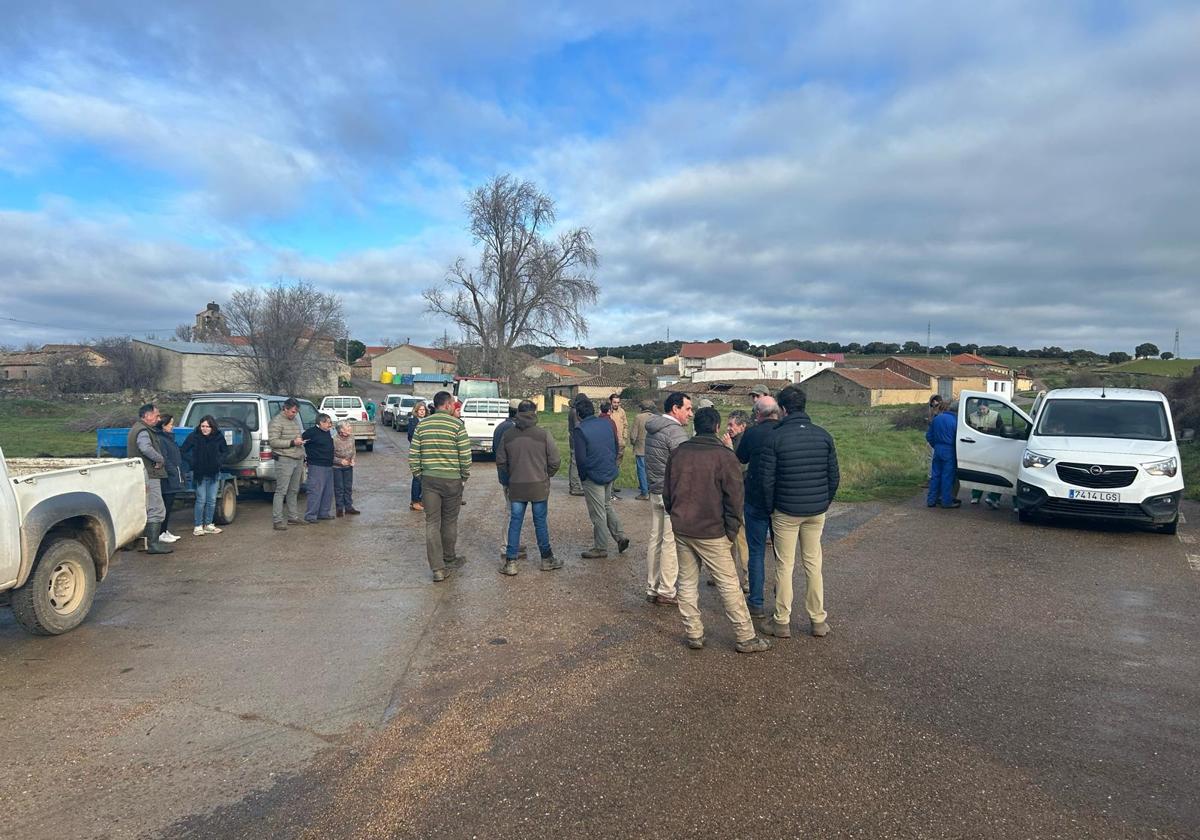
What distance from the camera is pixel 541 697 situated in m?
4.73

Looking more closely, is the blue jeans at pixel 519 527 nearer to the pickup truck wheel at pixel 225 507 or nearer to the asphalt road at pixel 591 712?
the asphalt road at pixel 591 712

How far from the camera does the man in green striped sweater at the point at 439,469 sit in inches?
304

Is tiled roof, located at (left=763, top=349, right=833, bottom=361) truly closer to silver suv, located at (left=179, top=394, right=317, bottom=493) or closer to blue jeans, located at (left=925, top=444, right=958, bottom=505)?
blue jeans, located at (left=925, top=444, right=958, bottom=505)

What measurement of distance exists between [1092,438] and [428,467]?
29.2 ft

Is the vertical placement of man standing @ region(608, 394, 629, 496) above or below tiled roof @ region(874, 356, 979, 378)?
below

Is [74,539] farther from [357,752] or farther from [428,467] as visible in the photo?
[357,752]

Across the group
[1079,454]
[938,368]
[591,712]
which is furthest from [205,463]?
[938,368]

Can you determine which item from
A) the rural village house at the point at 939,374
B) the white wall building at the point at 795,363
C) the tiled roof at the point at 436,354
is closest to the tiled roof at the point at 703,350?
the white wall building at the point at 795,363

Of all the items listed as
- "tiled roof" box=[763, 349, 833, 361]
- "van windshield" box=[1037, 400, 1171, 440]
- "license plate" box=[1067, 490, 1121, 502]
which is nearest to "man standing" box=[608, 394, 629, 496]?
"license plate" box=[1067, 490, 1121, 502]

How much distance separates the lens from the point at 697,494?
5523 millimetres

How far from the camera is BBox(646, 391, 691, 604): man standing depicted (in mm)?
6793

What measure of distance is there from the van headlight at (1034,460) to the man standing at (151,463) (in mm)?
11009

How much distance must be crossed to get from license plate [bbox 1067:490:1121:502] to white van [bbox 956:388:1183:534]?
0.01 m

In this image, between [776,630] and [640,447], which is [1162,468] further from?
[640,447]
